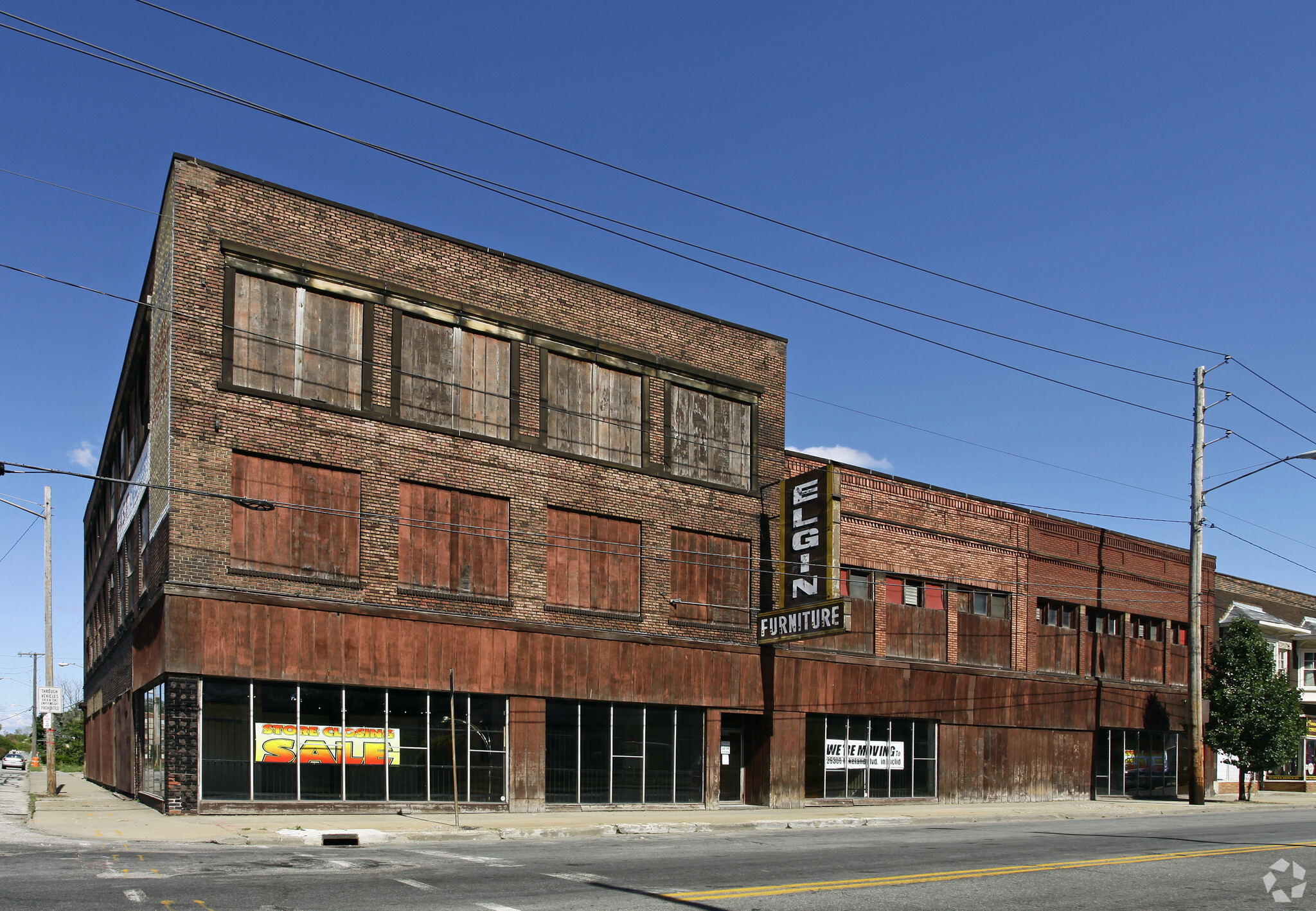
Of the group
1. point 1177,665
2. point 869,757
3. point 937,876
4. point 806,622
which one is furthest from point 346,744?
point 1177,665

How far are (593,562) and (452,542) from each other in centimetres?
383

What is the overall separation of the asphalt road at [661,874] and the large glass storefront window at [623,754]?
5.29 meters

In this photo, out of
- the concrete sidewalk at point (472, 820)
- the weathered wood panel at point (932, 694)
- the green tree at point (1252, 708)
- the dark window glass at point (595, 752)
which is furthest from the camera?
the green tree at point (1252, 708)

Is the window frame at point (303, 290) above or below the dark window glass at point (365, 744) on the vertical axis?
above

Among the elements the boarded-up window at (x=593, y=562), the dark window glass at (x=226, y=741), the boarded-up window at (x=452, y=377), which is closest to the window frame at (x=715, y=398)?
the boarded-up window at (x=593, y=562)

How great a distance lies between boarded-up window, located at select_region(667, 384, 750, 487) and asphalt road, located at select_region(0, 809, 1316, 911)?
11.2 meters

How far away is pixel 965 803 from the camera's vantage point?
3428 cm

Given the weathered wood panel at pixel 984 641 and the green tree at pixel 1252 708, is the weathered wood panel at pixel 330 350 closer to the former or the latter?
the weathered wood panel at pixel 984 641

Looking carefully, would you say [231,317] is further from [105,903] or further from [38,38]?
[105,903]

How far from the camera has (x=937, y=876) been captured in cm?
1473

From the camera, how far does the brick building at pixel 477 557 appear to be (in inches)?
864

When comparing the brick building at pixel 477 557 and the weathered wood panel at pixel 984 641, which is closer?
the brick building at pixel 477 557

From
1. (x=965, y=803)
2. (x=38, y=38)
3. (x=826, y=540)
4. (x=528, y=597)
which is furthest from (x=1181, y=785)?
(x=38, y=38)

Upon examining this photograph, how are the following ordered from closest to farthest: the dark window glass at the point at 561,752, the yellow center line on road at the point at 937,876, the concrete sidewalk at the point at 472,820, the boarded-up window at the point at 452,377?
the yellow center line on road at the point at 937,876 < the concrete sidewalk at the point at 472,820 < the boarded-up window at the point at 452,377 < the dark window glass at the point at 561,752
